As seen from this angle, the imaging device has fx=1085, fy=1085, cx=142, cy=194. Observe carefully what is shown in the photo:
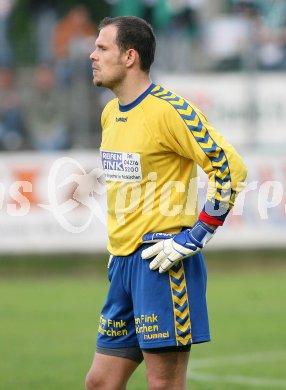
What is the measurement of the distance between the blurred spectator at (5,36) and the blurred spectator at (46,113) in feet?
1.68

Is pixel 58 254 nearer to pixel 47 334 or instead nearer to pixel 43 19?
pixel 43 19

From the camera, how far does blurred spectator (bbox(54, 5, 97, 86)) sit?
684 inches

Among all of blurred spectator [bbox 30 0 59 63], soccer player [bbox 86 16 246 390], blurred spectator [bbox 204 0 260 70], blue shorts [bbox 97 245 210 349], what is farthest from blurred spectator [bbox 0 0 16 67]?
blue shorts [bbox 97 245 210 349]

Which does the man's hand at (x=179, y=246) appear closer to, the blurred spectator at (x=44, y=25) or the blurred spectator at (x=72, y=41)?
the blurred spectator at (x=72, y=41)

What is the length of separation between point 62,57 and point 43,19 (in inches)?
30.3

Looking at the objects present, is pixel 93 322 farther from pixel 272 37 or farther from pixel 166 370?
pixel 272 37

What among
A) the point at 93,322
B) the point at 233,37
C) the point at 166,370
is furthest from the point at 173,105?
the point at 233,37

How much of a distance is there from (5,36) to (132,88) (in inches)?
463

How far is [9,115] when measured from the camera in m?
17.1

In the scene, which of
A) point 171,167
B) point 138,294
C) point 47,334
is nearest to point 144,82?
point 171,167

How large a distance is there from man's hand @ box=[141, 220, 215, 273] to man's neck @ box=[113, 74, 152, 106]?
795 mm

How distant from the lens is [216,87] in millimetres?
17938

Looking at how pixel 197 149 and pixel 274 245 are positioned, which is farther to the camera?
pixel 274 245

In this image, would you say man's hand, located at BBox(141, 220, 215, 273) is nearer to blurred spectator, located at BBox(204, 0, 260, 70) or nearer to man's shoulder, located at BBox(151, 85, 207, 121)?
man's shoulder, located at BBox(151, 85, 207, 121)
